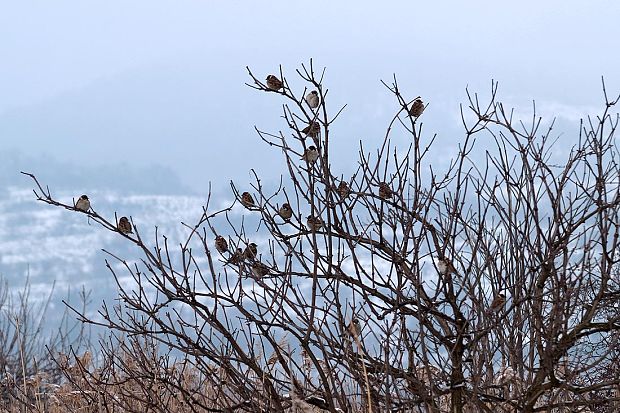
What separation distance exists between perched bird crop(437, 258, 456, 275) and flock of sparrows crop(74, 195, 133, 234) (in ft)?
3.57

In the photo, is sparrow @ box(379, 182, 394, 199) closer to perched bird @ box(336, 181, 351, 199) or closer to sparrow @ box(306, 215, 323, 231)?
perched bird @ box(336, 181, 351, 199)

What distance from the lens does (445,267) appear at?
3.50 meters

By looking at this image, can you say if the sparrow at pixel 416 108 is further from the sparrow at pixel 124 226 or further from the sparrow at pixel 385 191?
the sparrow at pixel 124 226

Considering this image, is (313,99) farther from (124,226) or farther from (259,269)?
(124,226)

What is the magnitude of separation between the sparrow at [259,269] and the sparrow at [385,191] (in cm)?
50

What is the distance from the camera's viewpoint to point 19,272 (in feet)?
509

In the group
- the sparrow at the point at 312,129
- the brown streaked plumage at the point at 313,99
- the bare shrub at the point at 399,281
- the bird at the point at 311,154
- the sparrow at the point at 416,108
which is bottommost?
the bare shrub at the point at 399,281

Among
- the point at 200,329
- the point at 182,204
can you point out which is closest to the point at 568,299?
the point at 200,329

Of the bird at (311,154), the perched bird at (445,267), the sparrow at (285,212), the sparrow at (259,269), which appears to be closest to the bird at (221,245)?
the sparrow at (259,269)

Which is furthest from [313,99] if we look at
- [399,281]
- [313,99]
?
[399,281]

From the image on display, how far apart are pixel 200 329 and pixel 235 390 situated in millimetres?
329

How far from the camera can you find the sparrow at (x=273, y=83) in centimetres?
344

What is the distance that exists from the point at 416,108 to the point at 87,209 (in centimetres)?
122

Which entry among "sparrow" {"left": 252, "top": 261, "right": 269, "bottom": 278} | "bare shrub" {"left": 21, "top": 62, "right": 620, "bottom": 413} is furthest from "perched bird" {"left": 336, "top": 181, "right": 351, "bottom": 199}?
"sparrow" {"left": 252, "top": 261, "right": 269, "bottom": 278}
